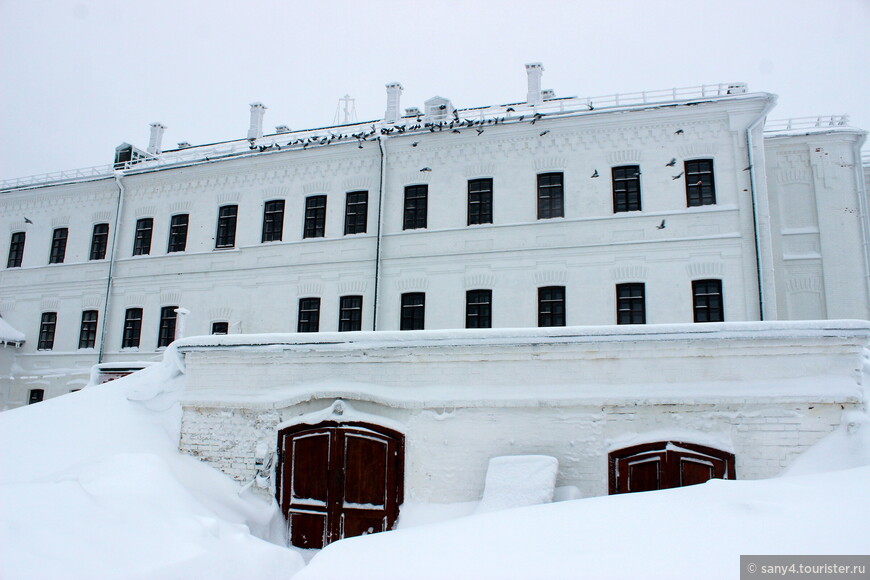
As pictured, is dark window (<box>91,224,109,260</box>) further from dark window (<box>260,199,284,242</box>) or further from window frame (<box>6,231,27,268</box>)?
dark window (<box>260,199,284,242</box>)

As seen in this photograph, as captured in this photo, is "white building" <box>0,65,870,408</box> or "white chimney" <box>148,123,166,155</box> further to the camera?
"white chimney" <box>148,123,166,155</box>

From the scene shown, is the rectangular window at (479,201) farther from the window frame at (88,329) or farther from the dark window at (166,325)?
the window frame at (88,329)

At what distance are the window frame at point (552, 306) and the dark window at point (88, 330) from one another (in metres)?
14.8

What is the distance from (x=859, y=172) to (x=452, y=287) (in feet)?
38.3

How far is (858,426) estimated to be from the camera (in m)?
6.03

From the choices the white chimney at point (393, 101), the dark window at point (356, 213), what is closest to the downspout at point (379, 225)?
the dark window at point (356, 213)

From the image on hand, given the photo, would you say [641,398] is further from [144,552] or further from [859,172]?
[859,172]

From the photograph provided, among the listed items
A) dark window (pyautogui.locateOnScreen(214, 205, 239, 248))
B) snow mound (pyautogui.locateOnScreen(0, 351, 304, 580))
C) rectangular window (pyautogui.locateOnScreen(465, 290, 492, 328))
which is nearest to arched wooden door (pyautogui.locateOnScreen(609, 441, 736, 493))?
snow mound (pyautogui.locateOnScreen(0, 351, 304, 580))

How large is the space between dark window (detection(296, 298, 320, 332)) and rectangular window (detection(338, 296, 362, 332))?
2.52ft

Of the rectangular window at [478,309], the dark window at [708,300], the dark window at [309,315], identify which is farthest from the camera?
the dark window at [309,315]

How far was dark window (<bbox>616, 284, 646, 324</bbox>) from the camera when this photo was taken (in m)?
13.9

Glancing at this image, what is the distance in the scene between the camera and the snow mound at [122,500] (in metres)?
4.39

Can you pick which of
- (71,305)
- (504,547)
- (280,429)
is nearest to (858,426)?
(504,547)

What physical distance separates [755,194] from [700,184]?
1.26 meters
